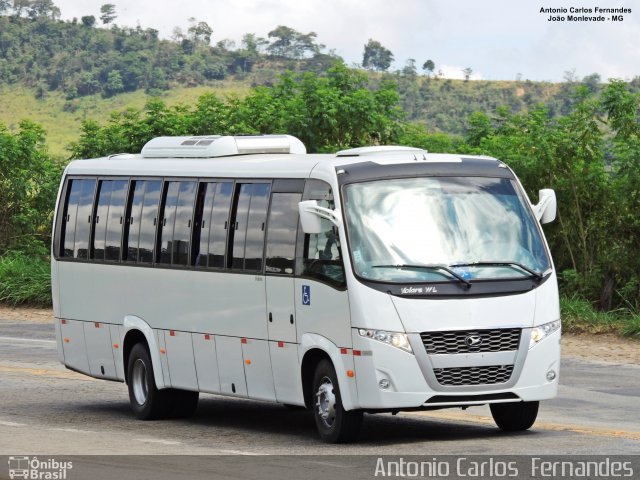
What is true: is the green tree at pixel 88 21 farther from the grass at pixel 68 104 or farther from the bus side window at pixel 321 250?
the bus side window at pixel 321 250

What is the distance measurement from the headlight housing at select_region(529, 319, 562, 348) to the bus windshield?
1.45 feet

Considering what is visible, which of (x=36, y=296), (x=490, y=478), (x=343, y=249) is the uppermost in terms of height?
(x=343, y=249)

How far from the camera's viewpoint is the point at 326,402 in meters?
13.8

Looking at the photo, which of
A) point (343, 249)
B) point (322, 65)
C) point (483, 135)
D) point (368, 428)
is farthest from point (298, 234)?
point (322, 65)

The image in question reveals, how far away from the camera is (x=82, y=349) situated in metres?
18.4

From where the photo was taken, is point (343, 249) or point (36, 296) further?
point (36, 296)

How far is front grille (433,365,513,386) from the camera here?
521 inches

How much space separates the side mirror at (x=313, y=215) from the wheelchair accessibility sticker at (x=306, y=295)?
599mm

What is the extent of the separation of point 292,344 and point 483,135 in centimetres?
1968

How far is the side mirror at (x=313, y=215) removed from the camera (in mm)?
13727

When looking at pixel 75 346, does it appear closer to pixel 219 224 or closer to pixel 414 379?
pixel 219 224

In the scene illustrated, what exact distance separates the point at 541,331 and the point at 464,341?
2.64ft

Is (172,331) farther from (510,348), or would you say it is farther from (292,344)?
(510,348)

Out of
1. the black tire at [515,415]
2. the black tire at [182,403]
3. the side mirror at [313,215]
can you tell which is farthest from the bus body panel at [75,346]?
the black tire at [515,415]
